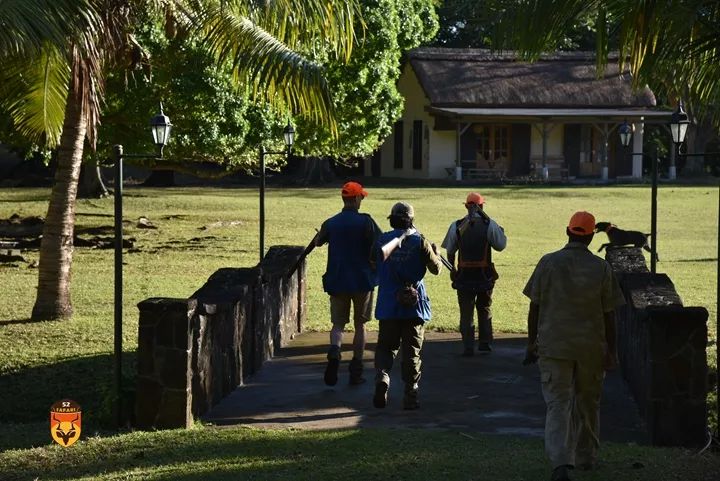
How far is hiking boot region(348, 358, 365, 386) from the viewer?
1100 centimetres

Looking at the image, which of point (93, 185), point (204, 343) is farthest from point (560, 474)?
point (93, 185)

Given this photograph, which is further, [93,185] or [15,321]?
[93,185]

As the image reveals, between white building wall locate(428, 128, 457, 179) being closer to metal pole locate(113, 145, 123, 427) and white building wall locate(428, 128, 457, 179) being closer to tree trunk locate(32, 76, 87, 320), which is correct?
tree trunk locate(32, 76, 87, 320)

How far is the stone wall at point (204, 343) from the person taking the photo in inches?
367

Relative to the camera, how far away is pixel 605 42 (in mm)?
10641

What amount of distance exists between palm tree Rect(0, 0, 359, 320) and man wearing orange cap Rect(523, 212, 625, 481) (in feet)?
19.8

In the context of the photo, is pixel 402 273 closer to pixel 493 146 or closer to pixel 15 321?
pixel 15 321

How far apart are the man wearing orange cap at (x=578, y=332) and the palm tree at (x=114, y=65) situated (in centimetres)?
604

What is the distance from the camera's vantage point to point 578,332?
7.71 m

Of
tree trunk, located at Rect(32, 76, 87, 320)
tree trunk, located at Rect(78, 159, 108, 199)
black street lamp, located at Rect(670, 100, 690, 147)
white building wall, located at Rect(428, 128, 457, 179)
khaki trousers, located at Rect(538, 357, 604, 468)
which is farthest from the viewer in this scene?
white building wall, located at Rect(428, 128, 457, 179)

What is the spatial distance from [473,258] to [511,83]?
122 ft

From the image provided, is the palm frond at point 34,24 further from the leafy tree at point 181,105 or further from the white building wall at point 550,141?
the white building wall at point 550,141

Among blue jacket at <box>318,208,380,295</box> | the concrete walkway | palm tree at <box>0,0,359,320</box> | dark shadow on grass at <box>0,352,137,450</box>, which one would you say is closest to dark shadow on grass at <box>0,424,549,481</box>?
the concrete walkway

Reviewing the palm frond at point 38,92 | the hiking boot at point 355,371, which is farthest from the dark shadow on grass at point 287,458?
the palm frond at point 38,92
